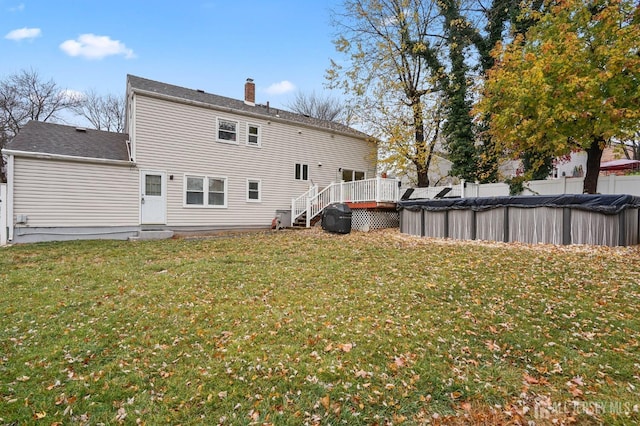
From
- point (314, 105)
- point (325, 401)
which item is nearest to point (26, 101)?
point (314, 105)

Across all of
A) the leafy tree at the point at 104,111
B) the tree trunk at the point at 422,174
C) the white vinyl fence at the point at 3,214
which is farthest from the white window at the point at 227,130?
the leafy tree at the point at 104,111

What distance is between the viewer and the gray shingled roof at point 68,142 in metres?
10.5

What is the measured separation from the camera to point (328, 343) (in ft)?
11.4

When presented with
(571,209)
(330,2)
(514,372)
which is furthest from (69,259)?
(330,2)

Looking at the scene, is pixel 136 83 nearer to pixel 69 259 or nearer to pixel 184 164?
pixel 184 164

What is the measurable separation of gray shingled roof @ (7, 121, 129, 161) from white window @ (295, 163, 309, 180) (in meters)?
7.11

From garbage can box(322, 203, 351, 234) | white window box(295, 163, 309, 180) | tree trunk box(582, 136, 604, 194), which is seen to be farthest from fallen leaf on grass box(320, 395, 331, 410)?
white window box(295, 163, 309, 180)

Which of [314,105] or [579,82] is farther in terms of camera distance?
[314,105]

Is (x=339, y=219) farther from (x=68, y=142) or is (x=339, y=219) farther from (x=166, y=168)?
(x=68, y=142)

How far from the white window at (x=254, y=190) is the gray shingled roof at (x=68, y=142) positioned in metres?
4.75

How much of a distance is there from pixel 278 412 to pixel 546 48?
1111 cm

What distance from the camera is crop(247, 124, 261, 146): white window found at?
14.2 metres

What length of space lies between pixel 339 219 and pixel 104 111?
89.6 ft

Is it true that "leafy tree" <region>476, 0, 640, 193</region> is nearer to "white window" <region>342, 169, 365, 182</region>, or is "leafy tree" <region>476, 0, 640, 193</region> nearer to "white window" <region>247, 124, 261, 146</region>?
"white window" <region>342, 169, 365, 182</region>
